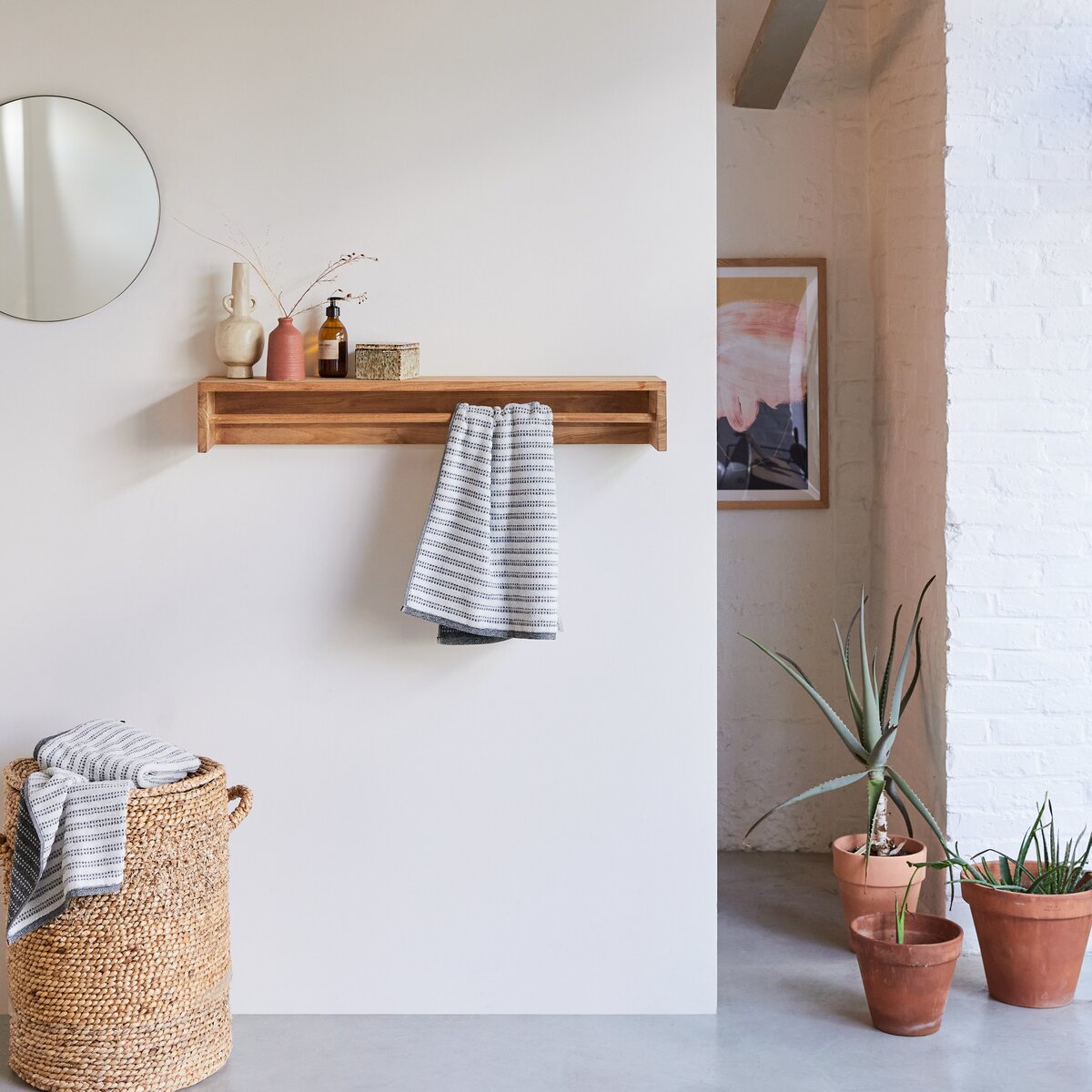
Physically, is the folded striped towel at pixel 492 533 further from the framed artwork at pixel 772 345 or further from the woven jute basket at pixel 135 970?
the framed artwork at pixel 772 345

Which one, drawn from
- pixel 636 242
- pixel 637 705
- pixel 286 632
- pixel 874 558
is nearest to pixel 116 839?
pixel 286 632

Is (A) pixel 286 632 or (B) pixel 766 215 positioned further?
(B) pixel 766 215

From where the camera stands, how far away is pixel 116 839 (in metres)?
2.07

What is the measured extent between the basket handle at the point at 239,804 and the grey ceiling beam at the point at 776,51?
224 centimetres

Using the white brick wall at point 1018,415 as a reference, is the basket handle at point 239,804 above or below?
below

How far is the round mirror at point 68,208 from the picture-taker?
93.8 inches

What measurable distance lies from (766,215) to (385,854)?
2.10 m

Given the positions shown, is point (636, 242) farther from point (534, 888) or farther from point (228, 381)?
point (534, 888)

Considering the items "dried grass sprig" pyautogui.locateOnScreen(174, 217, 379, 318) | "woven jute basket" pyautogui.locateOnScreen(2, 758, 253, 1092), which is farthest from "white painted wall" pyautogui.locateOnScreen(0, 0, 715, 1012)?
"woven jute basket" pyautogui.locateOnScreen(2, 758, 253, 1092)

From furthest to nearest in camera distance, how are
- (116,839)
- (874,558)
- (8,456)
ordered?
(874,558)
(8,456)
(116,839)

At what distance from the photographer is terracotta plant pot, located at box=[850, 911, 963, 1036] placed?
2314 millimetres

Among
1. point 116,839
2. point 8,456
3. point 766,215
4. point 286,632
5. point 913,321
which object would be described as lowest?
point 116,839

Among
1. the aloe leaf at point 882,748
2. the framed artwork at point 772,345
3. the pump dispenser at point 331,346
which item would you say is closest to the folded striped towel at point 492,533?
the pump dispenser at point 331,346

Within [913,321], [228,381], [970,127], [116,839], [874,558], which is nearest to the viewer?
[116,839]
